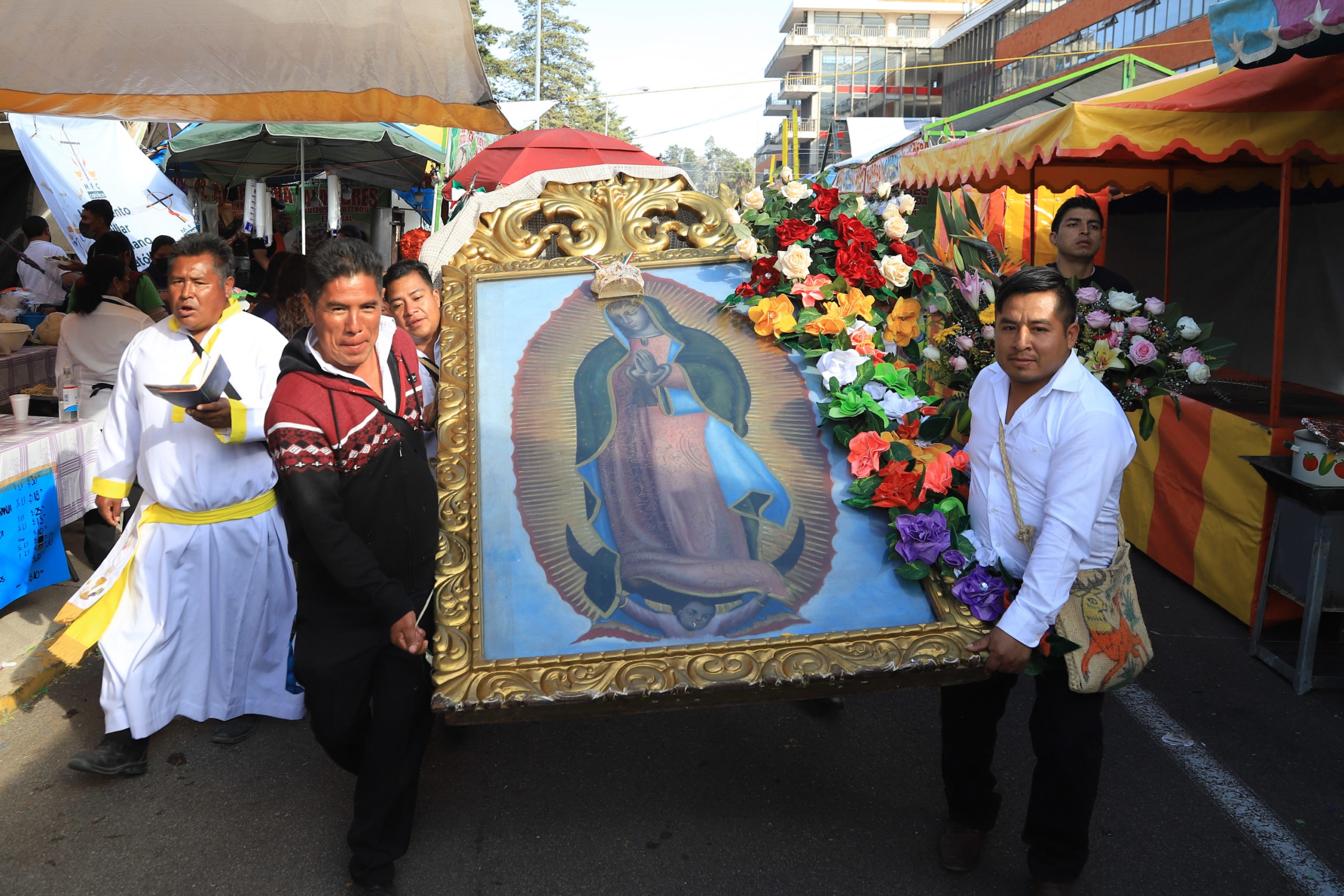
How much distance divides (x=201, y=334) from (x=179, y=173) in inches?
422

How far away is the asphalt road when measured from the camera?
110 inches

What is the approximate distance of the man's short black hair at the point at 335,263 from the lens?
252 cm

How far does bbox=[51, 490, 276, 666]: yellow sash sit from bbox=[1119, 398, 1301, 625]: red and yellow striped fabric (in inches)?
176

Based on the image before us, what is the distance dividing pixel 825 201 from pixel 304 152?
8.97 metres

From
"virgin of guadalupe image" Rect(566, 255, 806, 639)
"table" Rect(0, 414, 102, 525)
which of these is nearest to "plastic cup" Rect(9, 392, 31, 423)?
"table" Rect(0, 414, 102, 525)

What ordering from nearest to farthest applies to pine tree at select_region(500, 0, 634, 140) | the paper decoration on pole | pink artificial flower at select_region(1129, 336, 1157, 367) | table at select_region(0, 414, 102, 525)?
pink artificial flower at select_region(1129, 336, 1157, 367), table at select_region(0, 414, 102, 525), the paper decoration on pole, pine tree at select_region(500, 0, 634, 140)

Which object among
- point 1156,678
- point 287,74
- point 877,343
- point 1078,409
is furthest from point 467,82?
point 1156,678

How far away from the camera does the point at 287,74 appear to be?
383 cm

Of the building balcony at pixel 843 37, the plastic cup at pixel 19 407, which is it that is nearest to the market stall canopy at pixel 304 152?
the plastic cup at pixel 19 407

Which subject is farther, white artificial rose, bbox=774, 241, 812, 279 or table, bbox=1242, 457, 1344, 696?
table, bbox=1242, 457, 1344, 696

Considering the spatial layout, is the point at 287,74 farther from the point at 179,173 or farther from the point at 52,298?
the point at 179,173

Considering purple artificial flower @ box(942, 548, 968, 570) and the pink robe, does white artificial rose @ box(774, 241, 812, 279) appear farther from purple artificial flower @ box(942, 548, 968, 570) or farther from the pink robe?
purple artificial flower @ box(942, 548, 968, 570)

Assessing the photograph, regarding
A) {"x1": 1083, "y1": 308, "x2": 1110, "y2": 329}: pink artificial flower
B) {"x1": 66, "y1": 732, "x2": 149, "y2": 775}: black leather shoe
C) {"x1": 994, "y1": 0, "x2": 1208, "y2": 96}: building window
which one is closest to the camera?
{"x1": 66, "y1": 732, "x2": 149, "y2": 775}: black leather shoe

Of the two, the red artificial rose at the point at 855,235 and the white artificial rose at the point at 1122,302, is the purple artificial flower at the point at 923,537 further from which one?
the white artificial rose at the point at 1122,302
